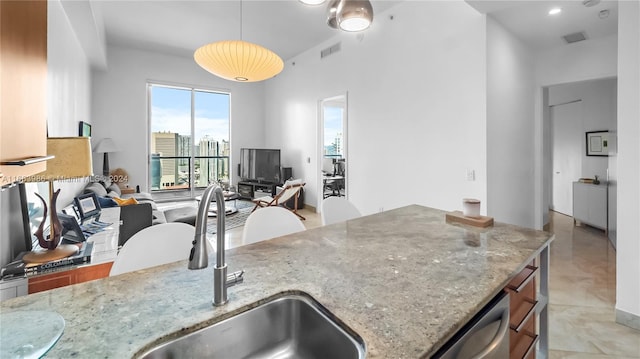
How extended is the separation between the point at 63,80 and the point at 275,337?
4034mm

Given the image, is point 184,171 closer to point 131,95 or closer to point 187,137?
point 187,137

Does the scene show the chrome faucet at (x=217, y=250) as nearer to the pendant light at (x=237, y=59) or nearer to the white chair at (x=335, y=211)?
the white chair at (x=335, y=211)

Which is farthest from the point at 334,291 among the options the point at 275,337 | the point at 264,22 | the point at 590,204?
the point at 590,204

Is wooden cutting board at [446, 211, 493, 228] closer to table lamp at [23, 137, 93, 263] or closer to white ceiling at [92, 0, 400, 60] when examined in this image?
table lamp at [23, 137, 93, 263]

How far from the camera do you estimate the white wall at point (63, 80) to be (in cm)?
282

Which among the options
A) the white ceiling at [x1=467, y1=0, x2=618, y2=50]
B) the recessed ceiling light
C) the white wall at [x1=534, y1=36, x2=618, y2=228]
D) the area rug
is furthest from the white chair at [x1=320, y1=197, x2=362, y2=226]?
the white wall at [x1=534, y1=36, x2=618, y2=228]

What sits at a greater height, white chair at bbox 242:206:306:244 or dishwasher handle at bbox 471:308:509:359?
white chair at bbox 242:206:306:244

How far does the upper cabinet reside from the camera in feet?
2.19

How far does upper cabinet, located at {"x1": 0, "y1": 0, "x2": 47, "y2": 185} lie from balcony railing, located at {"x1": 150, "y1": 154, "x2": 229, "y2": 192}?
6.43 m

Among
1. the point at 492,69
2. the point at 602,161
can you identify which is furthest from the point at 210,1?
the point at 602,161

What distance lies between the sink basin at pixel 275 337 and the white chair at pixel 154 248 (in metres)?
0.68

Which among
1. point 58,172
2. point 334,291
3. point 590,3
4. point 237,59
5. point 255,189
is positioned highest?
point 590,3

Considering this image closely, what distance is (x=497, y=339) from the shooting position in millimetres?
919

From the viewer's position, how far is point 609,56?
374 centimetres
